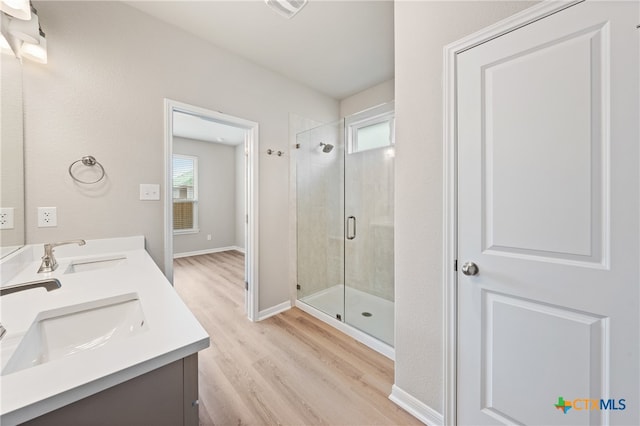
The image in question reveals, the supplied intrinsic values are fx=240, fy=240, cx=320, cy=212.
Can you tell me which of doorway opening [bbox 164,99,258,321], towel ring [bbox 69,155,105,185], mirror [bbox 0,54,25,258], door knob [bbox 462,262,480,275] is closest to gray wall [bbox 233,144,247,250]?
doorway opening [bbox 164,99,258,321]

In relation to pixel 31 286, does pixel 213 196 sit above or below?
above

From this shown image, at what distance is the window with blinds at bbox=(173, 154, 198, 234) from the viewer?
515cm

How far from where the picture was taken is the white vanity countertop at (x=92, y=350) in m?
0.47

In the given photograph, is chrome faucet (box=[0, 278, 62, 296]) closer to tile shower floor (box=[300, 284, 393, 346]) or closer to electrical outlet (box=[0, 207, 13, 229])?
electrical outlet (box=[0, 207, 13, 229])

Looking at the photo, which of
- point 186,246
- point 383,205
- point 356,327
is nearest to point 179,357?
point 356,327

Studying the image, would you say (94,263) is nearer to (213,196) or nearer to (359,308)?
(359,308)

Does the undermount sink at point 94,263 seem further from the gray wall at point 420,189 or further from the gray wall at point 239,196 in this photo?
the gray wall at point 239,196

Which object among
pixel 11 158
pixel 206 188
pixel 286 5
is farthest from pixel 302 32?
pixel 206 188

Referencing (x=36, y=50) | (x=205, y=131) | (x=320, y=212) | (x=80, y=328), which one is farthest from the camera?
(x=205, y=131)

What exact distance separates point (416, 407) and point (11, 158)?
2.58m

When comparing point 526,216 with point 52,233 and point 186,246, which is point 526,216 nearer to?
point 52,233

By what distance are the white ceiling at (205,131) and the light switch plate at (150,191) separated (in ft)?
7.52

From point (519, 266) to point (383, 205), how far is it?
5.91 feet

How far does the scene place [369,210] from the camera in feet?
9.50
